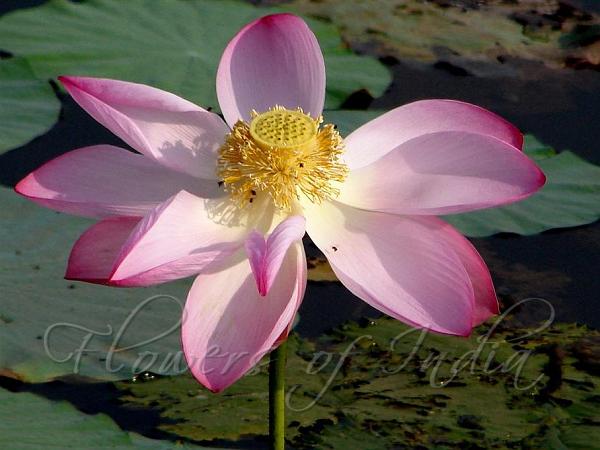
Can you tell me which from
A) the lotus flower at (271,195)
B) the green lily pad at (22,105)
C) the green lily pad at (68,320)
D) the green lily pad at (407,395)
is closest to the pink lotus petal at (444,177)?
the lotus flower at (271,195)

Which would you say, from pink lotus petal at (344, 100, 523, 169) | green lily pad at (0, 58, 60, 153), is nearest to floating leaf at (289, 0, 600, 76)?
green lily pad at (0, 58, 60, 153)

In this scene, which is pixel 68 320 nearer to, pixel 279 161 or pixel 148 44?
pixel 279 161

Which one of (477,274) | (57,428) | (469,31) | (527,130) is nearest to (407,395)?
(477,274)

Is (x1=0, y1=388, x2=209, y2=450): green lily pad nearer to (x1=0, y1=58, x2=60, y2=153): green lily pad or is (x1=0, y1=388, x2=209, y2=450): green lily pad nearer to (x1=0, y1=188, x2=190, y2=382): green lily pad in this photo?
(x1=0, y1=188, x2=190, y2=382): green lily pad

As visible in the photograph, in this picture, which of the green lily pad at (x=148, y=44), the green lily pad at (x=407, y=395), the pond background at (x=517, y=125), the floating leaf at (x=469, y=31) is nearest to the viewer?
the green lily pad at (x=407, y=395)

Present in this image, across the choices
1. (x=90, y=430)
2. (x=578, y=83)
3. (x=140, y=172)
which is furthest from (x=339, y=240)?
(x=578, y=83)

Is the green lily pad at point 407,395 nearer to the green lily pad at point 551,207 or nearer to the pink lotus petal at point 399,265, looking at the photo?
the green lily pad at point 551,207

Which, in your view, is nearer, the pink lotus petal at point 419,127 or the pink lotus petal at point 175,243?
the pink lotus petal at point 175,243
